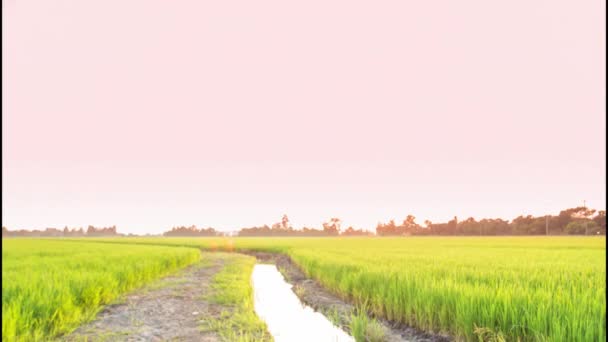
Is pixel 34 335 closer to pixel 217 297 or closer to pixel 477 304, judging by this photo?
pixel 217 297

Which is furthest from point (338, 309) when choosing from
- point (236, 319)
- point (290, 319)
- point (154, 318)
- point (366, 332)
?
point (154, 318)

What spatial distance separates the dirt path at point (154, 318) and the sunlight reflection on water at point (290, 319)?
1.28 m

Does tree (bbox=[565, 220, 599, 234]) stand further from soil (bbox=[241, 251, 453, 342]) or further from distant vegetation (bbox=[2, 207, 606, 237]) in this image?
soil (bbox=[241, 251, 453, 342])

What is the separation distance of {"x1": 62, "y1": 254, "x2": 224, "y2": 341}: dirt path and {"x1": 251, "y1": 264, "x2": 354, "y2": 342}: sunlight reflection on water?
50.4 inches

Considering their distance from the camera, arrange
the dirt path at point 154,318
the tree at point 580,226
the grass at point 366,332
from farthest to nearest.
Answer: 1. the tree at point 580,226
2. the dirt path at point 154,318
3. the grass at point 366,332

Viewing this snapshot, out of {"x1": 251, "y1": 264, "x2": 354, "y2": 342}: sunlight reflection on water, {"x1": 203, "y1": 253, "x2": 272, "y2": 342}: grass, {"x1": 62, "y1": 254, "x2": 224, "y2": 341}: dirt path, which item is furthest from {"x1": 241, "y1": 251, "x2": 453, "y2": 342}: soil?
{"x1": 62, "y1": 254, "x2": 224, "y2": 341}: dirt path

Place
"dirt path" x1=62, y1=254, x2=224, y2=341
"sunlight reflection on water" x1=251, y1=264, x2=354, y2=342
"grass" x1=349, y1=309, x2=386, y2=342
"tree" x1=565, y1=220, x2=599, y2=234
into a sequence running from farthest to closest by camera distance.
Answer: "tree" x1=565, y1=220, x2=599, y2=234 < "sunlight reflection on water" x1=251, y1=264, x2=354, y2=342 < "dirt path" x1=62, y1=254, x2=224, y2=341 < "grass" x1=349, y1=309, x2=386, y2=342

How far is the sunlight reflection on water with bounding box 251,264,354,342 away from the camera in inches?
306

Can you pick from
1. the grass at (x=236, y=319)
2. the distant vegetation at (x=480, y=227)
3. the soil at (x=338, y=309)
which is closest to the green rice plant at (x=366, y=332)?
the soil at (x=338, y=309)

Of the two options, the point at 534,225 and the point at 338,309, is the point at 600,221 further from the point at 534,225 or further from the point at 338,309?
the point at 338,309

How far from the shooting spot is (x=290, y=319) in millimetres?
9461

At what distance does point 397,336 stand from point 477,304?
193 cm

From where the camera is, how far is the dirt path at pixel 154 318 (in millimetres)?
7359

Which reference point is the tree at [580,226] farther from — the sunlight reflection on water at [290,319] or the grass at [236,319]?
the grass at [236,319]
